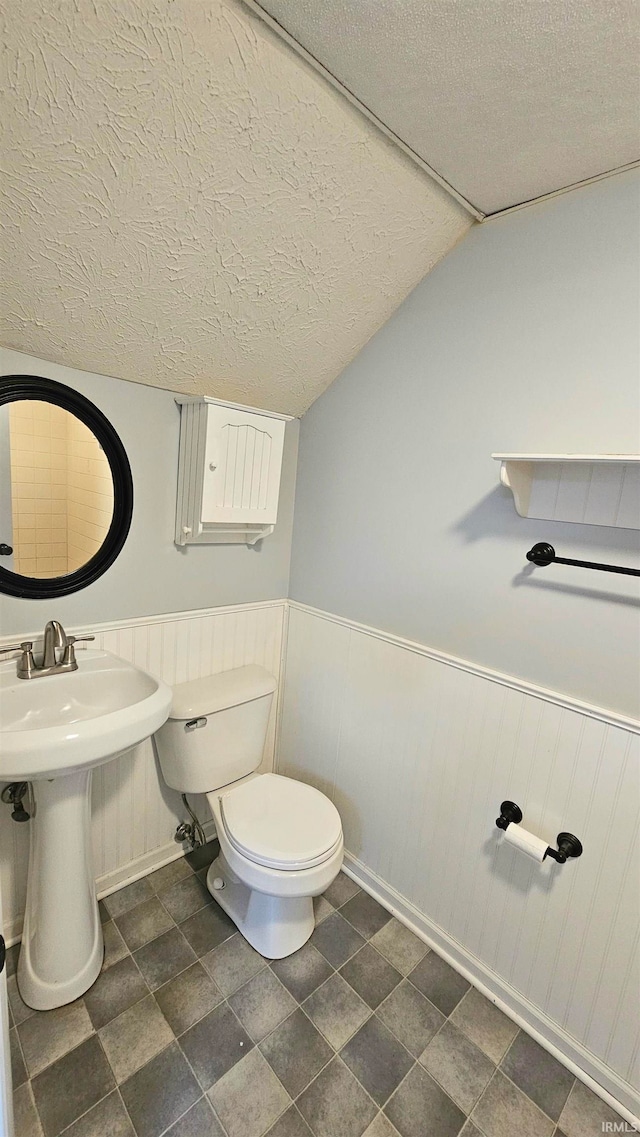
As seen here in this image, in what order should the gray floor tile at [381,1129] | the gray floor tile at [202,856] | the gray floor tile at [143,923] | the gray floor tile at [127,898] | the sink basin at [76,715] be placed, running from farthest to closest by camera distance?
the gray floor tile at [202,856] → the gray floor tile at [127,898] → the gray floor tile at [143,923] → the gray floor tile at [381,1129] → the sink basin at [76,715]

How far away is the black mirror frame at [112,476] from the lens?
1.25 m

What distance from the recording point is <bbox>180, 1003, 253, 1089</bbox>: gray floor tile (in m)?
1.18

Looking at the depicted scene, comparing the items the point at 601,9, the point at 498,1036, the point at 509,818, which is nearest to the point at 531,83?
the point at 601,9

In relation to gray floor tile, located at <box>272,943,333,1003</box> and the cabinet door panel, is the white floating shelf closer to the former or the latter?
the cabinet door panel

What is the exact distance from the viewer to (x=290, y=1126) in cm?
110

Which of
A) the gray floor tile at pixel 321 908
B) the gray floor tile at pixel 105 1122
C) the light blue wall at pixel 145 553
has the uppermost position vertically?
the light blue wall at pixel 145 553

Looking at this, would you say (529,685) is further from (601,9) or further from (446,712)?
(601,9)

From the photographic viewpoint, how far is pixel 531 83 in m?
0.89

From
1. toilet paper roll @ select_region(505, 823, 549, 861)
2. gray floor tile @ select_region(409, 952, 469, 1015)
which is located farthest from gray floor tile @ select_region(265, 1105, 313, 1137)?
toilet paper roll @ select_region(505, 823, 549, 861)

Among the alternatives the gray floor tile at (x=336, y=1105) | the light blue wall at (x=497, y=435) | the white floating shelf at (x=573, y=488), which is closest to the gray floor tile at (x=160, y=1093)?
the gray floor tile at (x=336, y=1105)

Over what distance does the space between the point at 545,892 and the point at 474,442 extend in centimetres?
127

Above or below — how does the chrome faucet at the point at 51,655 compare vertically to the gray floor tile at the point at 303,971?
above

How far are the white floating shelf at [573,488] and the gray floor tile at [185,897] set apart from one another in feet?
5.55

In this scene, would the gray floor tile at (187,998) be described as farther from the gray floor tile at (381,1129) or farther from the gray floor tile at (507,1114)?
the gray floor tile at (507,1114)
